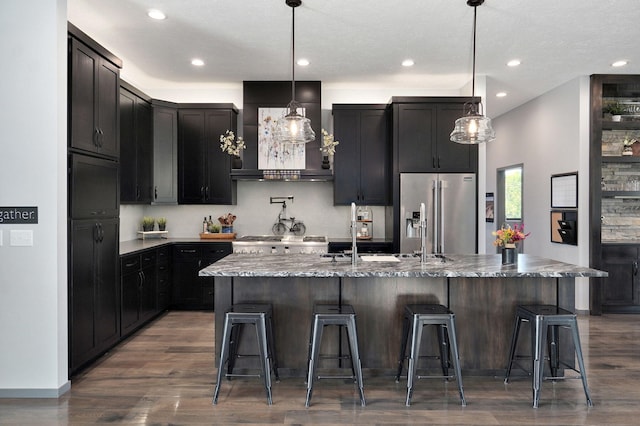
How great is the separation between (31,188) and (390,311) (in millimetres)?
2752

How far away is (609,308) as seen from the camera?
5.43 metres

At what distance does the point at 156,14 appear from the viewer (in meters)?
3.70

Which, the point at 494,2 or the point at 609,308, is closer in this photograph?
the point at 494,2

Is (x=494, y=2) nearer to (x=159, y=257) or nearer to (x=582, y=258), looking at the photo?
(x=582, y=258)

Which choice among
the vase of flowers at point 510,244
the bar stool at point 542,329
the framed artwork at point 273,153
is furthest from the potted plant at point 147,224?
the bar stool at point 542,329

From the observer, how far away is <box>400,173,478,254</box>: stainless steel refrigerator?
5215 millimetres

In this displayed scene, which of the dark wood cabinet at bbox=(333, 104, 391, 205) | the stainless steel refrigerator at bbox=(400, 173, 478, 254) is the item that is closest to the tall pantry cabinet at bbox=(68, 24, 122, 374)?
the dark wood cabinet at bbox=(333, 104, 391, 205)

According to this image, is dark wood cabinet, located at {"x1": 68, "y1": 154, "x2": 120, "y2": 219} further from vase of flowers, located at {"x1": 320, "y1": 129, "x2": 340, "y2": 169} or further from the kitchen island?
vase of flowers, located at {"x1": 320, "y1": 129, "x2": 340, "y2": 169}

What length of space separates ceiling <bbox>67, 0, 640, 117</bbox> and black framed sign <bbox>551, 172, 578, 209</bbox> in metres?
1.27

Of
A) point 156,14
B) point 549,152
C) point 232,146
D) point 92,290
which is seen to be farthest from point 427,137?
point 92,290

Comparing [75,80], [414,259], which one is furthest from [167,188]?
[414,259]

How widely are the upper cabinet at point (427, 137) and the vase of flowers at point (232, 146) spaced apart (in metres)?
1.99

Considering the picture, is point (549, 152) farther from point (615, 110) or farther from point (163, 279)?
point (163, 279)

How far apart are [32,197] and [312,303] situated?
2142mm
